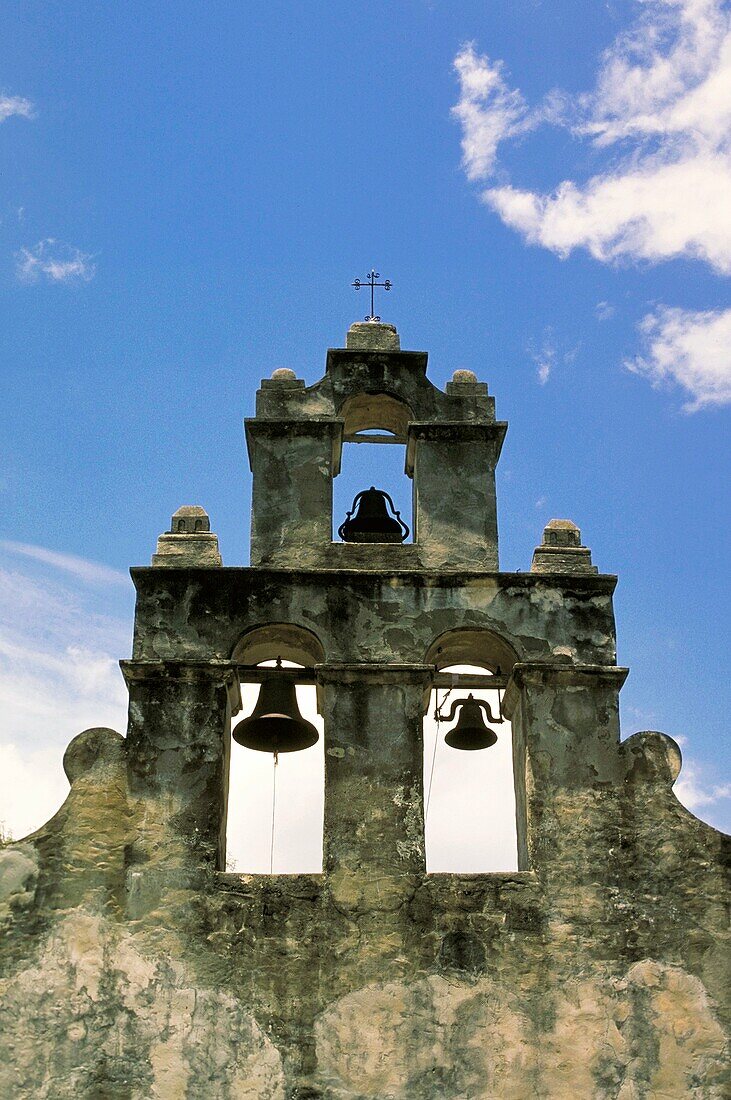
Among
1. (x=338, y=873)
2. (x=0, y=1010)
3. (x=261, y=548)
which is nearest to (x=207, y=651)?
(x=261, y=548)

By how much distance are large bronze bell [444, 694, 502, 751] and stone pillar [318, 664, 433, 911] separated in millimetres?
677

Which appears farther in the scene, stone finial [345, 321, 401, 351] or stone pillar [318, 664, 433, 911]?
stone finial [345, 321, 401, 351]

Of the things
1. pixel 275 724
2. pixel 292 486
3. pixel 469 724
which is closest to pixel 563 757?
pixel 469 724

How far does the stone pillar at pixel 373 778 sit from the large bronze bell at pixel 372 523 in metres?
1.32

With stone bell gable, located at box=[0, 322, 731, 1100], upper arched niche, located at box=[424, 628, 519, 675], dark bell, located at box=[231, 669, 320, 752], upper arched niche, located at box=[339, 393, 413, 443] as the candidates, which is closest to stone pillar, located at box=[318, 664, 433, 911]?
stone bell gable, located at box=[0, 322, 731, 1100]

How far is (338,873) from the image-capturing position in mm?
10305

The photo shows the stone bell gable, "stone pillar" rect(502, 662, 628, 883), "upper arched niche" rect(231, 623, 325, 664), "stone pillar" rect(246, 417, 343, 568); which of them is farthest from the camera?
"stone pillar" rect(246, 417, 343, 568)

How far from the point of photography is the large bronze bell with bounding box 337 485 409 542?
11930 millimetres

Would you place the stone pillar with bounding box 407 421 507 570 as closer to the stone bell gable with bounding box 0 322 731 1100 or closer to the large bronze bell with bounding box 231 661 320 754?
the stone bell gable with bounding box 0 322 731 1100

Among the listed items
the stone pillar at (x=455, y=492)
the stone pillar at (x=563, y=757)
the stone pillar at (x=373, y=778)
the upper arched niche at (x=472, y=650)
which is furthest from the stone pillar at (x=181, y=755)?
the stone pillar at (x=563, y=757)

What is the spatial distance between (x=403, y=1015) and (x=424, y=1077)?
372 mm

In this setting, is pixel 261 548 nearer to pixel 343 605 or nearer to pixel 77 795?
pixel 343 605

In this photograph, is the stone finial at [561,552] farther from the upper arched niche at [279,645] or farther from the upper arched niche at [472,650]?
the upper arched niche at [279,645]

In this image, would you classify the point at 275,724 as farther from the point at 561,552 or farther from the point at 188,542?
the point at 561,552
